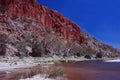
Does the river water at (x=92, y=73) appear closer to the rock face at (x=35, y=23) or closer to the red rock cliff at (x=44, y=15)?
Result: the rock face at (x=35, y=23)

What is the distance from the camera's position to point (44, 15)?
14662cm

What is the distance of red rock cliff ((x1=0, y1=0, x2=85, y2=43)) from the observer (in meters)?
123

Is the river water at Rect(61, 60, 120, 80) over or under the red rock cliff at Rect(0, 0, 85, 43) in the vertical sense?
under

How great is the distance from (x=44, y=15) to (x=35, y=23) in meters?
22.7

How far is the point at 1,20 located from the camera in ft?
332

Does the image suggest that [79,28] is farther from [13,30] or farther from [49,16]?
[13,30]

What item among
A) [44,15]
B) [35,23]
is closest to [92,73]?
[35,23]

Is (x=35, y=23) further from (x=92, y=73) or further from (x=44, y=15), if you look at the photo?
(x=92, y=73)

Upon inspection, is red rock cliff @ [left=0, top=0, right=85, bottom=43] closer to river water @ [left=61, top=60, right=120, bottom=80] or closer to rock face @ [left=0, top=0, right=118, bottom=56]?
rock face @ [left=0, top=0, right=118, bottom=56]

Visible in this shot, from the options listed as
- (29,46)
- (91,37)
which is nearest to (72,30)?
(91,37)

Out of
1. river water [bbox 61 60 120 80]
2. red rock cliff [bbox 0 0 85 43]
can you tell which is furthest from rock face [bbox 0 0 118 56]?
river water [bbox 61 60 120 80]

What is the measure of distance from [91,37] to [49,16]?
1509 inches

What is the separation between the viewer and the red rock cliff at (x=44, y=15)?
404 feet

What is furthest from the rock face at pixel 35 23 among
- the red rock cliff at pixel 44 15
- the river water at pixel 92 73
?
the river water at pixel 92 73
